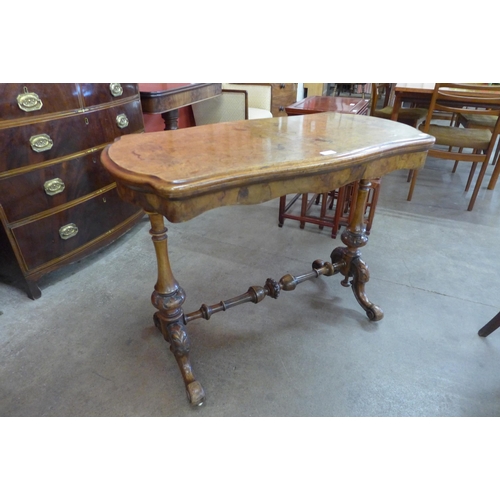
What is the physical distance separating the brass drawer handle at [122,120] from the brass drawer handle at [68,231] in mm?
667

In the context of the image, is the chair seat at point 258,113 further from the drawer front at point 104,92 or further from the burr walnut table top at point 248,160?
the burr walnut table top at point 248,160

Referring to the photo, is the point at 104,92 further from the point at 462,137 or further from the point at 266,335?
the point at 462,137

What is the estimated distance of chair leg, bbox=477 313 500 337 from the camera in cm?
162

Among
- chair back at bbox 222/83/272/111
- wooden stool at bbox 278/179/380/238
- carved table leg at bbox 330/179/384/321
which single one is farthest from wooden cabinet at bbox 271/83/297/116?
carved table leg at bbox 330/179/384/321

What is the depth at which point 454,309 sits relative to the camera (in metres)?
1.85

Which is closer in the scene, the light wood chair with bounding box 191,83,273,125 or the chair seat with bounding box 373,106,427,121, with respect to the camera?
the light wood chair with bounding box 191,83,273,125

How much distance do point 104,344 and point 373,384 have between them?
124cm

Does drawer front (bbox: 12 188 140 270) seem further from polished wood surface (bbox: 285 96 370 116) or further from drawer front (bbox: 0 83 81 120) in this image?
polished wood surface (bbox: 285 96 370 116)

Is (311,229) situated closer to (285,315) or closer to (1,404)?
(285,315)

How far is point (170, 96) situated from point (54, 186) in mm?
1005

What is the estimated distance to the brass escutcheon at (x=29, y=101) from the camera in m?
1.56

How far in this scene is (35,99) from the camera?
1607 mm
